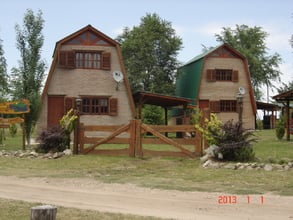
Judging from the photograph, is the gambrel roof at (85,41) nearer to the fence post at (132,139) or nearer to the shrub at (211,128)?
the fence post at (132,139)

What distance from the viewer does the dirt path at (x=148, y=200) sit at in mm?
7349

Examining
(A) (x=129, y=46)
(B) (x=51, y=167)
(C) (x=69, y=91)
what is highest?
(A) (x=129, y=46)

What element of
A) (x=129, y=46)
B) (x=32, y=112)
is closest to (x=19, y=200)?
(x=32, y=112)

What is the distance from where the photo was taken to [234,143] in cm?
1391

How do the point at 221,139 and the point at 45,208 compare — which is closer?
the point at 45,208

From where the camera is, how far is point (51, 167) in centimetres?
1441

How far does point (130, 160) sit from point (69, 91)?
13193mm

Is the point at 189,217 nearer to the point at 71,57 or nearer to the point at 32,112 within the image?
the point at 32,112

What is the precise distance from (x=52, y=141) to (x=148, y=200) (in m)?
9.41

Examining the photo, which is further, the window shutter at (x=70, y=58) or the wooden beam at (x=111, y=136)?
the window shutter at (x=70, y=58)

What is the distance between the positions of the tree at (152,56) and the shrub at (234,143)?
26.9 meters

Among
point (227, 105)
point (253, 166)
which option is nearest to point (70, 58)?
point (227, 105)

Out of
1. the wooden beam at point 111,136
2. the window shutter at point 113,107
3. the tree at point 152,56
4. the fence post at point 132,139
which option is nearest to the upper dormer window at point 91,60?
the window shutter at point 113,107

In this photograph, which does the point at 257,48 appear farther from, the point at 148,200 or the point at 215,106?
the point at 148,200
